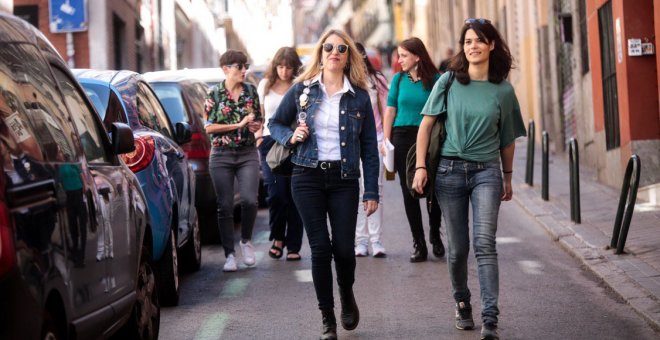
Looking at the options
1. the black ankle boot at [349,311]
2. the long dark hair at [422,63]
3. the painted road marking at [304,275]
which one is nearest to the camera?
the black ankle boot at [349,311]

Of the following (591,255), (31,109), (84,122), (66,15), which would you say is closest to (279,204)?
(591,255)

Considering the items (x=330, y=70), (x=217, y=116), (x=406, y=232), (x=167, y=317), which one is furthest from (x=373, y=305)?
(x=406, y=232)

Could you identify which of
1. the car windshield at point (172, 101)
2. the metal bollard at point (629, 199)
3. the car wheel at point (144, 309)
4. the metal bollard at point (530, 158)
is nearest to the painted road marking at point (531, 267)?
the metal bollard at point (629, 199)

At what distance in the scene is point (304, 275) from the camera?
10797 mm

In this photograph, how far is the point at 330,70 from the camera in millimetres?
7879

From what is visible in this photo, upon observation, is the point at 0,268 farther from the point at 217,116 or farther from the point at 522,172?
the point at 522,172

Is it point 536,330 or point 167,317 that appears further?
point 167,317

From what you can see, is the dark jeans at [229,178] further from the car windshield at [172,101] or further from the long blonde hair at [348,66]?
the long blonde hair at [348,66]

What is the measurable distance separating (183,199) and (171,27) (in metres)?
28.3

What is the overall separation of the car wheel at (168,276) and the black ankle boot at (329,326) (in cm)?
169

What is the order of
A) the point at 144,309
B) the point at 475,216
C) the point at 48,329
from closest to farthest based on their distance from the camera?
the point at 48,329, the point at 144,309, the point at 475,216

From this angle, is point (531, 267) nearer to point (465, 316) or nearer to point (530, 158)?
point (465, 316)

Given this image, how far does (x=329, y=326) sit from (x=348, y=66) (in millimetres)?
1539

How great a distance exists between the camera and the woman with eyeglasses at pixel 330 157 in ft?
25.2
